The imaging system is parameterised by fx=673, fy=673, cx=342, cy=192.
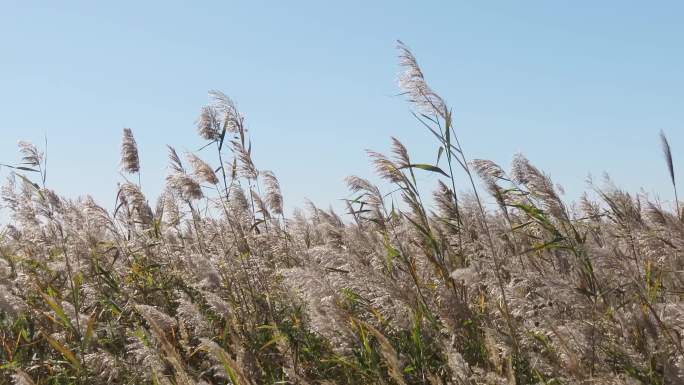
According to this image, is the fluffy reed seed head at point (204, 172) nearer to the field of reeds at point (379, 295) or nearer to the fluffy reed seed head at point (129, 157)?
the field of reeds at point (379, 295)

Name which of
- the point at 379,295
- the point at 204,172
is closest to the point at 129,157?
the point at 204,172

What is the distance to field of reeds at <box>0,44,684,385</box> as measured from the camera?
291 cm

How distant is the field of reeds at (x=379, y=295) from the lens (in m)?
2.91

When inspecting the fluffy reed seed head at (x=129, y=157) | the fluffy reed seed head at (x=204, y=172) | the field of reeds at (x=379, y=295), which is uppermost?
the fluffy reed seed head at (x=129, y=157)

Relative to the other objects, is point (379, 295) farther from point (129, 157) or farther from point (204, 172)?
point (129, 157)

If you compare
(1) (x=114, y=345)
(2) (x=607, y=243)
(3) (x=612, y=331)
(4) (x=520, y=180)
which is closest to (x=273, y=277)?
(1) (x=114, y=345)

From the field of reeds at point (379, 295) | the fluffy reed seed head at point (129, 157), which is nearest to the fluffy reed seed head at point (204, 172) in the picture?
the field of reeds at point (379, 295)

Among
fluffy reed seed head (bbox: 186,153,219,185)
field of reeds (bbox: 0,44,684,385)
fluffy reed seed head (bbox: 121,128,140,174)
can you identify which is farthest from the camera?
fluffy reed seed head (bbox: 121,128,140,174)

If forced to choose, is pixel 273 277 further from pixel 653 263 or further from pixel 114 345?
pixel 653 263

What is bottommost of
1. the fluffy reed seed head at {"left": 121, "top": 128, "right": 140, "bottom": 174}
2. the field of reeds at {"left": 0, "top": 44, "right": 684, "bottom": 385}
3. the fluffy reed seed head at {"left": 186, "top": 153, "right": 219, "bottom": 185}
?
the field of reeds at {"left": 0, "top": 44, "right": 684, "bottom": 385}

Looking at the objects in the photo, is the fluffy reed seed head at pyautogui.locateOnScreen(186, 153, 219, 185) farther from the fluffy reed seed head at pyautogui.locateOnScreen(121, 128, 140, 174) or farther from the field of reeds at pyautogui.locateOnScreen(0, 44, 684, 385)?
the fluffy reed seed head at pyautogui.locateOnScreen(121, 128, 140, 174)

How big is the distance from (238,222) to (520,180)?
229cm

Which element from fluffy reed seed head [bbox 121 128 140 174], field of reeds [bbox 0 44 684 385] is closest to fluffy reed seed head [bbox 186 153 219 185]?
field of reeds [bbox 0 44 684 385]

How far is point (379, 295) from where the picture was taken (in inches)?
150
